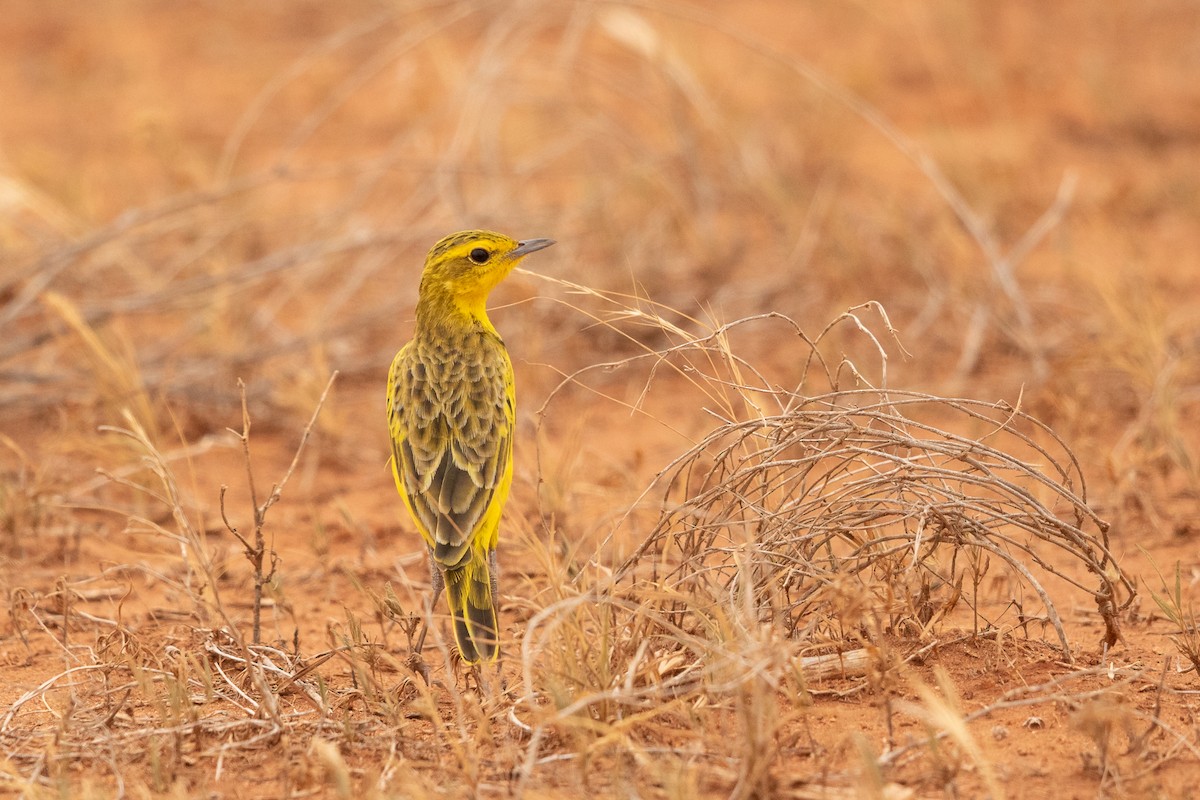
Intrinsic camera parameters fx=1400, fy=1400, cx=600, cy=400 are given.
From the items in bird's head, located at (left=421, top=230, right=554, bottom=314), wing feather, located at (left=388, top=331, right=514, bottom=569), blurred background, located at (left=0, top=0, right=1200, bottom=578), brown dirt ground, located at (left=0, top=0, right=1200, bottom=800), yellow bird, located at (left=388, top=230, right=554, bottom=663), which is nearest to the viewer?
brown dirt ground, located at (left=0, top=0, right=1200, bottom=800)

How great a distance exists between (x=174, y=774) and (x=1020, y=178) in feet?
30.3

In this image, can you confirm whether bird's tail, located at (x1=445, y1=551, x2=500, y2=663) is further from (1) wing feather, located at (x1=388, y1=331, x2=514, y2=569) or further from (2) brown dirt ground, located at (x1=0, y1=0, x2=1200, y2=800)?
(2) brown dirt ground, located at (x1=0, y1=0, x2=1200, y2=800)

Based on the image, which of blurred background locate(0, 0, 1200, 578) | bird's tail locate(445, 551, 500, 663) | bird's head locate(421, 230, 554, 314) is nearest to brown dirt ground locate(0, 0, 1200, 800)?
blurred background locate(0, 0, 1200, 578)

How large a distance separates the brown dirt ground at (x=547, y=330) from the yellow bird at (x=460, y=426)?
0.22 m

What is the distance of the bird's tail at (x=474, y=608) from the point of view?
15.0ft

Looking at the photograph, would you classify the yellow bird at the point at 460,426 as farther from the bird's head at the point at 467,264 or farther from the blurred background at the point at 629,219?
the blurred background at the point at 629,219

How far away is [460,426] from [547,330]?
4.14m

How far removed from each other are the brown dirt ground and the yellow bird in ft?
0.72

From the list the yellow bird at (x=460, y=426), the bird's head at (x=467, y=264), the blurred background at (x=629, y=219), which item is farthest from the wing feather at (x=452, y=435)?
the blurred background at (x=629, y=219)

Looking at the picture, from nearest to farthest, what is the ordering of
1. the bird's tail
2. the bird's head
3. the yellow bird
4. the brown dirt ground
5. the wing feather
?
the brown dirt ground < the bird's tail < the yellow bird < the wing feather < the bird's head

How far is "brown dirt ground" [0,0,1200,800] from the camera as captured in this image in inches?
168

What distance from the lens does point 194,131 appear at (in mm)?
13945

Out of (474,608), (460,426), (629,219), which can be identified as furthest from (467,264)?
(629,219)

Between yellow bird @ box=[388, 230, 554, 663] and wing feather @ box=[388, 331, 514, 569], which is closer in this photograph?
yellow bird @ box=[388, 230, 554, 663]
